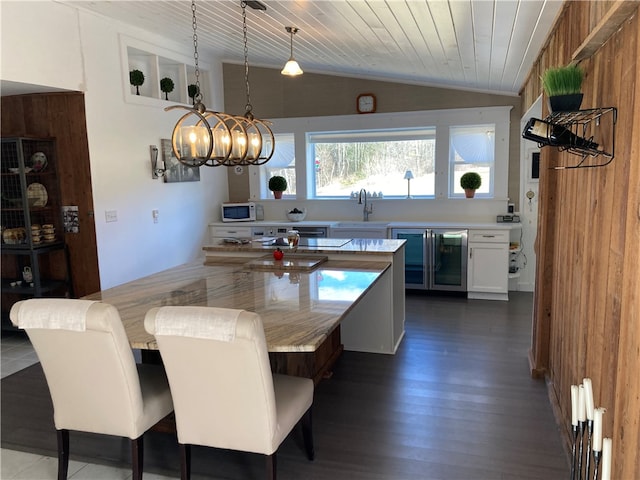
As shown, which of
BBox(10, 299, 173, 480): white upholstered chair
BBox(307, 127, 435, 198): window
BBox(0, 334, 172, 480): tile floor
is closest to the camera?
BBox(10, 299, 173, 480): white upholstered chair

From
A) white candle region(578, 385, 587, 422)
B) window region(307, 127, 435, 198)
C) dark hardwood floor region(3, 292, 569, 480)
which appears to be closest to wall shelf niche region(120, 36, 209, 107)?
window region(307, 127, 435, 198)

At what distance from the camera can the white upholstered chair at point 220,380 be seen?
186 cm

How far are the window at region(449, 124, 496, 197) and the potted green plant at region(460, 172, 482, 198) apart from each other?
15 cm

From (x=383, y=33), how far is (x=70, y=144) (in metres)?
2.95

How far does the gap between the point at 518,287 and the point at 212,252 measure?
3.90 meters

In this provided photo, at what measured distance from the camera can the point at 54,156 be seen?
14.7ft

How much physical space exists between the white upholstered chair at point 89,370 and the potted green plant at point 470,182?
4639mm

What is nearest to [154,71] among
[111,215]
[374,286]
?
[111,215]

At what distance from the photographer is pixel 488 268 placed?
5.59 m

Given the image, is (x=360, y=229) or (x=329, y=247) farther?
(x=360, y=229)

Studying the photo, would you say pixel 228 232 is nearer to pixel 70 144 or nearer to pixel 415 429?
pixel 70 144

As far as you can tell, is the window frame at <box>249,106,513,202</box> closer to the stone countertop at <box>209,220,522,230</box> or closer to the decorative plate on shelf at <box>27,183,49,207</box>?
the stone countertop at <box>209,220,522,230</box>

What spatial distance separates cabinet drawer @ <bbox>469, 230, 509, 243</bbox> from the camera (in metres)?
5.48

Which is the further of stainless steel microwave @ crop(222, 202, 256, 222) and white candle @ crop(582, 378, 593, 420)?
stainless steel microwave @ crop(222, 202, 256, 222)
